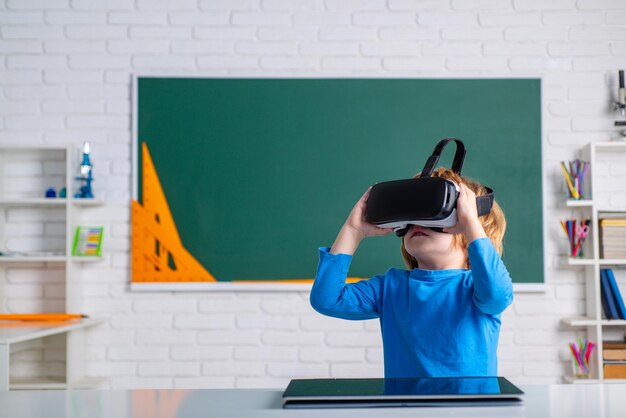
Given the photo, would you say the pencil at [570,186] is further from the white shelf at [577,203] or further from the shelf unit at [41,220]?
the shelf unit at [41,220]

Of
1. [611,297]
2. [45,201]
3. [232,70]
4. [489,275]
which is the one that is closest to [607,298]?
[611,297]

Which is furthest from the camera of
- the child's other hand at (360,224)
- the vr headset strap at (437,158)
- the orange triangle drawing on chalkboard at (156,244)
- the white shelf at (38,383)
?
the orange triangle drawing on chalkboard at (156,244)

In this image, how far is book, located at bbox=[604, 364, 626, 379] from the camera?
9.87ft

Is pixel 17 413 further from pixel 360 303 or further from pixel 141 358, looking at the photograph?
pixel 141 358

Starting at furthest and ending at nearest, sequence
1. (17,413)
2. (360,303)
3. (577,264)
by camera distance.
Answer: (577,264), (360,303), (17,413)

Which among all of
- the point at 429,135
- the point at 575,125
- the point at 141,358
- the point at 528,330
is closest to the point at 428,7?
the point at 429,135

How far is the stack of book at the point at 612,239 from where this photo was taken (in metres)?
3.03

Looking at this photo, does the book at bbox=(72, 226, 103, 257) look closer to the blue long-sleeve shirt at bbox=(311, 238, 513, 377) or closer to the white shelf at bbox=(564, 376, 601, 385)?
the blue long-sleeve shirt at bbox=(311, 238, 513, 377)

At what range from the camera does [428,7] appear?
327 centimetres

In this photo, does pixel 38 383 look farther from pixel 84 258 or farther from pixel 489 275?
pixel 489 275

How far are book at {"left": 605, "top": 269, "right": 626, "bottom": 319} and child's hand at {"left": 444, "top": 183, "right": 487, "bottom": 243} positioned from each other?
213 cm

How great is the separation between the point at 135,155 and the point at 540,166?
184cm

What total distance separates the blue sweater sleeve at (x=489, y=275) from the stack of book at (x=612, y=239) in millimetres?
1986

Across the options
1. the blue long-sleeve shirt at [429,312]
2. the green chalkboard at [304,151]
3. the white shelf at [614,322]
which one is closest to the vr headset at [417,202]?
the blue long-sleeve shirt at [429,312]
